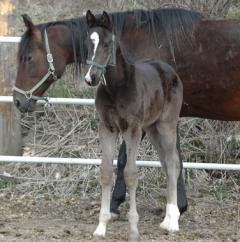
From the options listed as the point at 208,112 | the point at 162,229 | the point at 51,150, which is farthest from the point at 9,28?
the point at 162,229

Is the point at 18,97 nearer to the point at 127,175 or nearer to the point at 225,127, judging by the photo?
the point at 127,175

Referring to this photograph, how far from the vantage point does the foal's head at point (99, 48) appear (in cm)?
438

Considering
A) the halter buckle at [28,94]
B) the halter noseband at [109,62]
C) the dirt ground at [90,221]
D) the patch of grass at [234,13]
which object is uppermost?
the patch of grass at [234,13]

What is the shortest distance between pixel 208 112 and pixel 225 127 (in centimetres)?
139

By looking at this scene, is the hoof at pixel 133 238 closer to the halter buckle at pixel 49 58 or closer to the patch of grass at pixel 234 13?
the halter buckle at pixel 49 58

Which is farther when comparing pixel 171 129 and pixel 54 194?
pixel 54 194

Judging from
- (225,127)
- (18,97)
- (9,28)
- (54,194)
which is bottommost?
(54,194)

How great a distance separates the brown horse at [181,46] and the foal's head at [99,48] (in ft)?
2.76

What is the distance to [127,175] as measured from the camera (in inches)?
185

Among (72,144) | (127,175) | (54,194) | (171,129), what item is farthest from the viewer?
(72,144)

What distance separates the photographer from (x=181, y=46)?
5.54 meters

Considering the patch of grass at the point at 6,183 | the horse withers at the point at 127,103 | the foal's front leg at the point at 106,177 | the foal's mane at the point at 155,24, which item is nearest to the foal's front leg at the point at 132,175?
the horse withers at the point at 127,103

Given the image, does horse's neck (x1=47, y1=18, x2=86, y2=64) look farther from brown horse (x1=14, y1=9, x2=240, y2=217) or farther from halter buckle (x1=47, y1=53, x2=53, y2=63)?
halter buckle (x1=47, y1=53, x2=53, y2=63)

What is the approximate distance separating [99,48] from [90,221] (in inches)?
66.5
